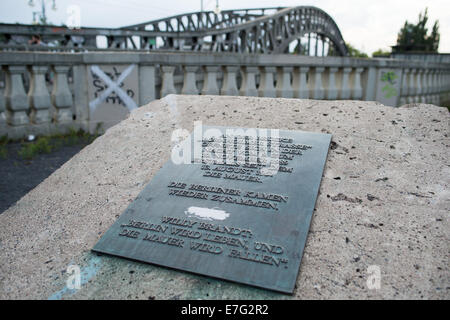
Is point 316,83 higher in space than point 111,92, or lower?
higher

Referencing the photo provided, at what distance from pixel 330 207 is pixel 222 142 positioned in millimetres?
1102

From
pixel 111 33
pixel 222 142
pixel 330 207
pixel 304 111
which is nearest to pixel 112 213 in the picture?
pixel 222 142

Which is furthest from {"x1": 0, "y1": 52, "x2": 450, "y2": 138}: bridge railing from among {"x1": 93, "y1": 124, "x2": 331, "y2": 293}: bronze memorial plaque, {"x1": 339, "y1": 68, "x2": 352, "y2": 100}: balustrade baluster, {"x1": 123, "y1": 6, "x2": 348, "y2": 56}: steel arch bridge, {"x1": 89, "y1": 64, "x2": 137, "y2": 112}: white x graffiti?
{"x1": 123, "y1": 6, "x2": 348, "y2": 56}: steel arch bridge

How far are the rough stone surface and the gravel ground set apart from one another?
4.25ft

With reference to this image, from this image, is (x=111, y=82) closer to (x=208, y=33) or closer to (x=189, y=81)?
(x=189, y=81)

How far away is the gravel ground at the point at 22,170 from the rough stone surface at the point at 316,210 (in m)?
1.30

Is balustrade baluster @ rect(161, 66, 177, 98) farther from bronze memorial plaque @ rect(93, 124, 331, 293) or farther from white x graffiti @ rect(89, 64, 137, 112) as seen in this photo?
bronze memorial plaque @ rect(93, 124, 331, 293)

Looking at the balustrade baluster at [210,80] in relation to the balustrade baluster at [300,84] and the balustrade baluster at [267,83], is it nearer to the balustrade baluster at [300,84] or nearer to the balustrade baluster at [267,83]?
the balustrade baluster at [267,83]

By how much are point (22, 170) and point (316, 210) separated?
168 inches

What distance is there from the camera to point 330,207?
2.68 metres

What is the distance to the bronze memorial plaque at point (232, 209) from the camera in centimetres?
235

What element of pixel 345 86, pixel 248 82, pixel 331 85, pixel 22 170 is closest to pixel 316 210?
pixel 22 170

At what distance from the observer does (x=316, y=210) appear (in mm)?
2666

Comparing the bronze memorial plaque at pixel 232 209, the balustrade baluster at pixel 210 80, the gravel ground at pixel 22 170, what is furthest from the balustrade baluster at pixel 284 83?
the bronze memorial plaque at pixel 232 209
